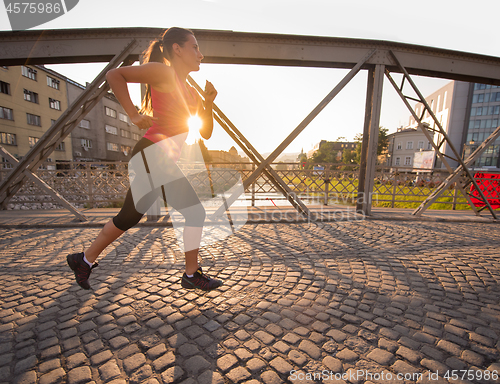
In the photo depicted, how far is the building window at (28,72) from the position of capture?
25.5 metres

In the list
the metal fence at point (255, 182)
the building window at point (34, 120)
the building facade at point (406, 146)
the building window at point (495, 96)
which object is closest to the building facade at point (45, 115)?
the building window at point (34, 120)

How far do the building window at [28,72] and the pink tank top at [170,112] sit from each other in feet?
115

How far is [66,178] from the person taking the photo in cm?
829

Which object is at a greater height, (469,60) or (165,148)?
(469,60)

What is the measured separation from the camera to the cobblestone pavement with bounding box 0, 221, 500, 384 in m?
1.46

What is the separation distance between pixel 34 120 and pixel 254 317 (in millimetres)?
36954

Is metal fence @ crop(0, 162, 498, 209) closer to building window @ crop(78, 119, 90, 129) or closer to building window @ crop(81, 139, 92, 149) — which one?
building window @ crop(81, 139, 92, 149)

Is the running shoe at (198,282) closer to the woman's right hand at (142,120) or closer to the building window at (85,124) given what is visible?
the woman's right hand at (142,120)

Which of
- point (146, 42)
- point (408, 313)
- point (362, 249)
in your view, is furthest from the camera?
point (146, 42)

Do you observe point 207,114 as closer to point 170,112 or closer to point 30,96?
point 170,112

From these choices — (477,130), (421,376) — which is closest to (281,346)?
(421,376)

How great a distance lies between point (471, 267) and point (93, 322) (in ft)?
13.8

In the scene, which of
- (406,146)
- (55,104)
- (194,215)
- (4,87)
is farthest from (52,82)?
(406,146)

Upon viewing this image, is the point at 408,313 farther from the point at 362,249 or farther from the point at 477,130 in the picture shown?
the point at 477,130
